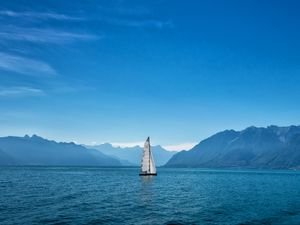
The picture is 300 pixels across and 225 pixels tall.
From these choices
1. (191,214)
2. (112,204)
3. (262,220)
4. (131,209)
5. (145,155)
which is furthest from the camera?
(145,155)

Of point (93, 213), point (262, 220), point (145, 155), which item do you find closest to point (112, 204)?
point (93, 213)

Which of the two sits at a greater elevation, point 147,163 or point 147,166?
point 147,163

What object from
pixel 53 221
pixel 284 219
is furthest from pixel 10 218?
pixel 284 219

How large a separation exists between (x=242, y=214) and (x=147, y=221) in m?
18.1

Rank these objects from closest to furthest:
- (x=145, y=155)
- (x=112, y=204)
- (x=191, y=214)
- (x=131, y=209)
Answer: (x=191, y=214)
(x=131, y=209)
(x=112, y=204)
(x=145, y=155)

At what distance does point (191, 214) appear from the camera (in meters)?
60.1

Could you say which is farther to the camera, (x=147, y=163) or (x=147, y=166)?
(x=147, y=166)

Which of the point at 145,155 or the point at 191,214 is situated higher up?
the point at 145,155

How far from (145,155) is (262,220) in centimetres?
11405

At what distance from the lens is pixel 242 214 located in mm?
60719

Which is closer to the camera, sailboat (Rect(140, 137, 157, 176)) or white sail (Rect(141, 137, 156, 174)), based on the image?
white sail (Rect(141, 137, 156, 174))

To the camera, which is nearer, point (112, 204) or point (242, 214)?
point (242, 214)

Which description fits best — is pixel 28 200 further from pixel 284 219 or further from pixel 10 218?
pixel 284 219

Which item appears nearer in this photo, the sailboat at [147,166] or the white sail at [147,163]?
the white sail at [147,163]
